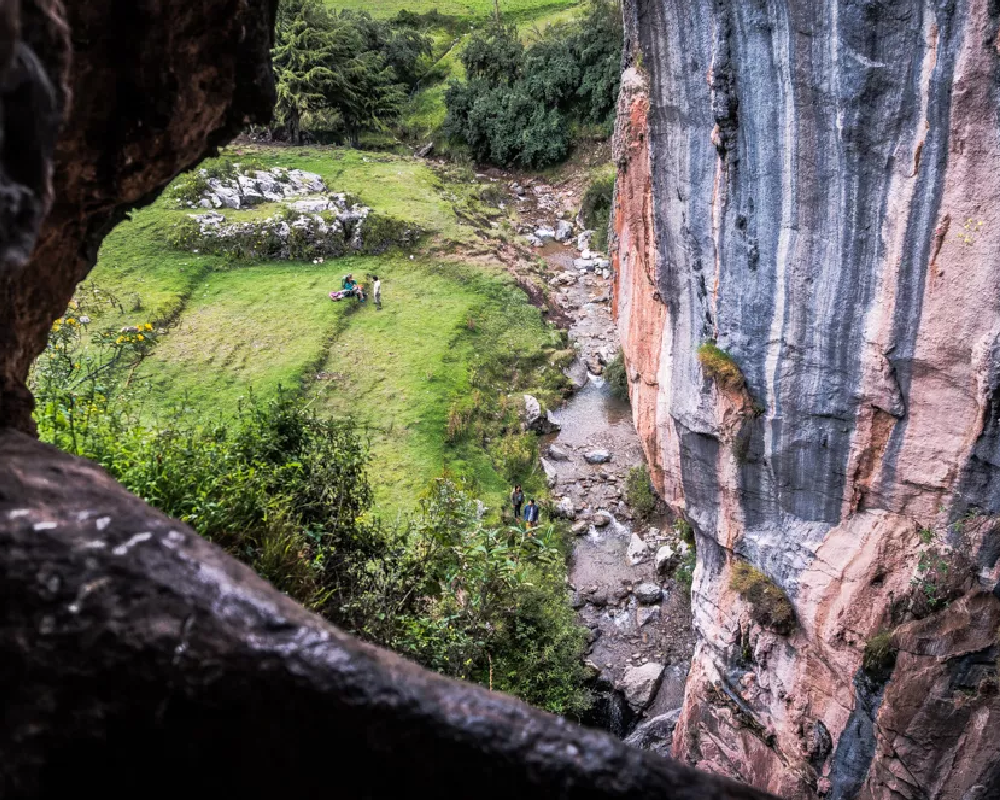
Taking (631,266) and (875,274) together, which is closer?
(875,274)

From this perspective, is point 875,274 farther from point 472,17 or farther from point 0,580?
point 472,17

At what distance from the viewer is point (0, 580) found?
3021mm

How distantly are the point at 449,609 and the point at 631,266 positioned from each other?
21.0 feet

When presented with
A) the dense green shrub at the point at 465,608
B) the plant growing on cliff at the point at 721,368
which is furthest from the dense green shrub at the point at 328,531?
the plant growing on cliff at the point at 721,368

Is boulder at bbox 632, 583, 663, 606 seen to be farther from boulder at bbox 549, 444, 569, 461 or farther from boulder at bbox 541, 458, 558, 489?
boulder at bbox 549, 444, 569, 461

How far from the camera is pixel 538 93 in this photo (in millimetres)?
40594

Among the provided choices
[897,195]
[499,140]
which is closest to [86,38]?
[897,195]

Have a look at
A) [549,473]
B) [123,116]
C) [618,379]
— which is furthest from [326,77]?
[123,116]

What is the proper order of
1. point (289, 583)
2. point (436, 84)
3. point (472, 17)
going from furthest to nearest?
point (472, 17)
point (436, 84)
point (289, 583)

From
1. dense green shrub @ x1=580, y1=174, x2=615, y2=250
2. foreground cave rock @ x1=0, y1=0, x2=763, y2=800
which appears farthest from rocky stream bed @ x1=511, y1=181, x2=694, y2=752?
foreground cave rock @ x1=0, y1=0, x2=763, y2=800

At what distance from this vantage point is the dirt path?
→ 15023 millimetres

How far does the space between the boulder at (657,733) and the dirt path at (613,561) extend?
4 cm

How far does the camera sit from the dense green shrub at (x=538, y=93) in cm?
3909

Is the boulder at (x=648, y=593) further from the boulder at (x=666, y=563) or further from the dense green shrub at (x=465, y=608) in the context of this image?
the dense green shrub at (x=465, y=608)
